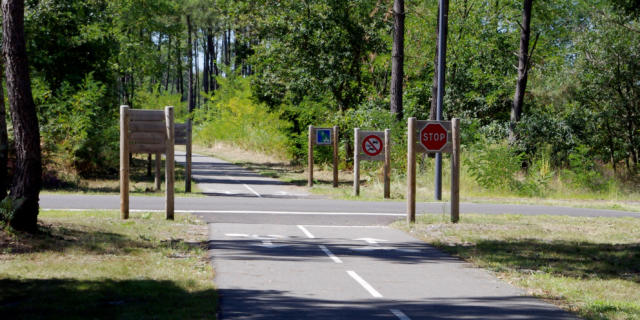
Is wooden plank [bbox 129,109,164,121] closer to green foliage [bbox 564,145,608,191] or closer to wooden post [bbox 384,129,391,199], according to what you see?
wooden post [bbox 384,129,391,199]

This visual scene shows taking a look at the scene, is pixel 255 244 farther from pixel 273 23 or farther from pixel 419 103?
pixel 419 103

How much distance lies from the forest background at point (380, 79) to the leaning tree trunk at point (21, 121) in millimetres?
12141

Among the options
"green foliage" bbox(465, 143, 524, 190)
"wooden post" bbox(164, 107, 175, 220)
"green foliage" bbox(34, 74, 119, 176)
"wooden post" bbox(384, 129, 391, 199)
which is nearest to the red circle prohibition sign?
"wooden post" bbox(384, 129, 391, 199)

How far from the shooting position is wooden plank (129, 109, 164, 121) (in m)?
15.8

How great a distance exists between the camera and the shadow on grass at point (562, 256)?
36.8 feet

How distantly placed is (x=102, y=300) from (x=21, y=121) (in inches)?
188

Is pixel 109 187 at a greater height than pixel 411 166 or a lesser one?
lesser

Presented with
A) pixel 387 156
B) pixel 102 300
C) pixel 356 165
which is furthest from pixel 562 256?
pixel 356 165

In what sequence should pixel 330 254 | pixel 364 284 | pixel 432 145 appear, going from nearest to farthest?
pixel 364 284, pixel 330 254, pixel 432 145

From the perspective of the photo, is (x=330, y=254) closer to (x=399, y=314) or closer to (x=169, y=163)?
(x=399, y=314)

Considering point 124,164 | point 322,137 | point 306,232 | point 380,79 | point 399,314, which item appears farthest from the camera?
point 380,79

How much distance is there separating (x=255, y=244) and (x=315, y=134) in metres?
15.5

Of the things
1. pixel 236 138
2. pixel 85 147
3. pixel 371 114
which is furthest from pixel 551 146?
pixel 236 138

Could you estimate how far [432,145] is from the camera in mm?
16562
